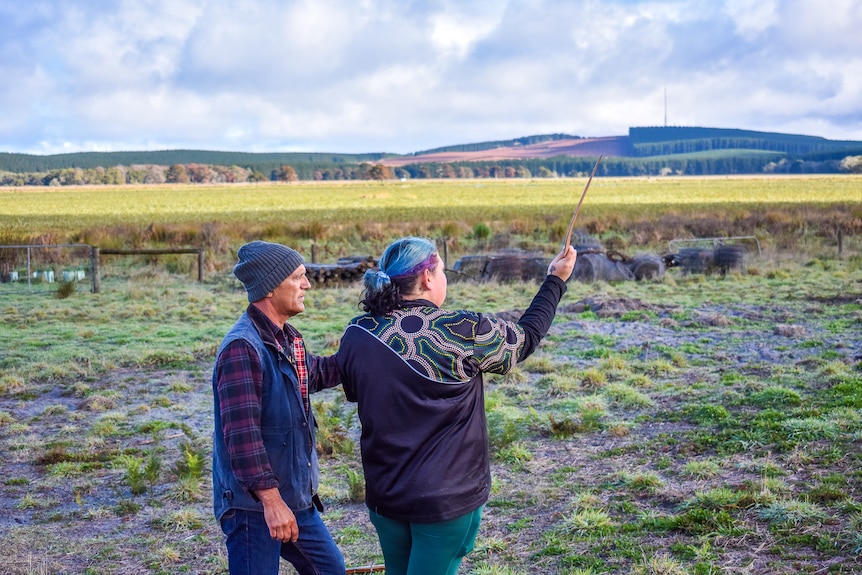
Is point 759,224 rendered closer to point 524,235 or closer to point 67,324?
point 524,235

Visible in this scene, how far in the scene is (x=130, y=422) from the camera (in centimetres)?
736

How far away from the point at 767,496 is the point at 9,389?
721 cm

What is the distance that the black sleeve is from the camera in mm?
2643

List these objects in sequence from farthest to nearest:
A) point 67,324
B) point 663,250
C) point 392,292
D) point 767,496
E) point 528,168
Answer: point 528,168 → point 663,250 → point 67,324 → point 767,496 → point 392,292

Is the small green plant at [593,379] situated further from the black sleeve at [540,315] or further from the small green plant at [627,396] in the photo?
the black sleeve at [540,315]

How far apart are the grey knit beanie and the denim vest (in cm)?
11

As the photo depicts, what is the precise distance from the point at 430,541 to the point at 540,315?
79 cm

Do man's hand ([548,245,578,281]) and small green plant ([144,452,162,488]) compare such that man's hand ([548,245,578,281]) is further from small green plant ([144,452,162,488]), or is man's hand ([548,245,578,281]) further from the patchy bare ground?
small green plant ([144,452,162,488])

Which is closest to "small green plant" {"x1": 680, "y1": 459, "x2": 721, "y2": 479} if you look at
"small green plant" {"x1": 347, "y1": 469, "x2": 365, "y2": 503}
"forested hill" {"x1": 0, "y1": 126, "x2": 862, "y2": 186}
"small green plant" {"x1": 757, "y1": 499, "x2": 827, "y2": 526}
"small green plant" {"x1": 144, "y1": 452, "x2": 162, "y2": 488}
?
"small green plant" {"x1": 757, "y1": 499, "x2": 827, "y2": 526}

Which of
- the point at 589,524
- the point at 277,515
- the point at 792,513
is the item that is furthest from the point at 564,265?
the point at 792,513

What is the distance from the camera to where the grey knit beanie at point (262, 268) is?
2.76 metres

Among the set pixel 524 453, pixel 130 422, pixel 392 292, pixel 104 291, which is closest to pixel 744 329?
pixel 524 453

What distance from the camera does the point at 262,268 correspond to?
2.76 metres

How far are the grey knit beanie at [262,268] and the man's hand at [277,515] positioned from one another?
64cm
